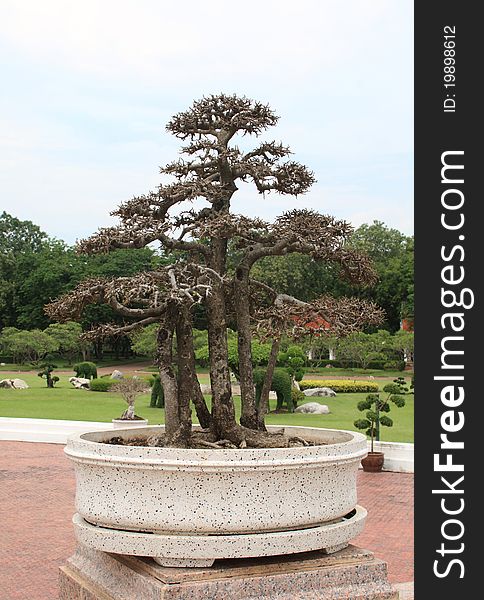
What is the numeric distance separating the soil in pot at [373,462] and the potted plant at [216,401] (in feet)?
17.2

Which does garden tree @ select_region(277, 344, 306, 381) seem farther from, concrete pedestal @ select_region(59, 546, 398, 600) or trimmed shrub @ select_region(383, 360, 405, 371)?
concrete pedestal @ select_region(59, 546, 398, 600)

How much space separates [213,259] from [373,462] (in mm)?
6037

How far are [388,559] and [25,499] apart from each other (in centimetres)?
427

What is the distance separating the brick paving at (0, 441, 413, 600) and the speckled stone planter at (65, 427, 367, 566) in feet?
6.16

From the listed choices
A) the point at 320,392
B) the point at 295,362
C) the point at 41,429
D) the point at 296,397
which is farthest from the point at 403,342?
the point at 41,429

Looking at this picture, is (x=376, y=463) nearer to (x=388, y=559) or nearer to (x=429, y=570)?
(x=388, y=559)

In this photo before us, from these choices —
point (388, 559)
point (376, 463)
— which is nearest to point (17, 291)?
point (376, 463)

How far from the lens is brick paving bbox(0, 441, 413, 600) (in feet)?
19.5

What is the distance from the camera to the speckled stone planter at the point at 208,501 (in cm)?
384

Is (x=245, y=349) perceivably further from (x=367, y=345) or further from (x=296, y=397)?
(x=367, y=345)

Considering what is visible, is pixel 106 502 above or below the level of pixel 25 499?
above

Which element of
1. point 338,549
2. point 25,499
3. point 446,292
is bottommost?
point 25,499

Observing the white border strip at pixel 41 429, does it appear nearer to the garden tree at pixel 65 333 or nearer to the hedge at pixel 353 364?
the garden tree at pixel 65 333

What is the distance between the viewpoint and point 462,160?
3.75 m
